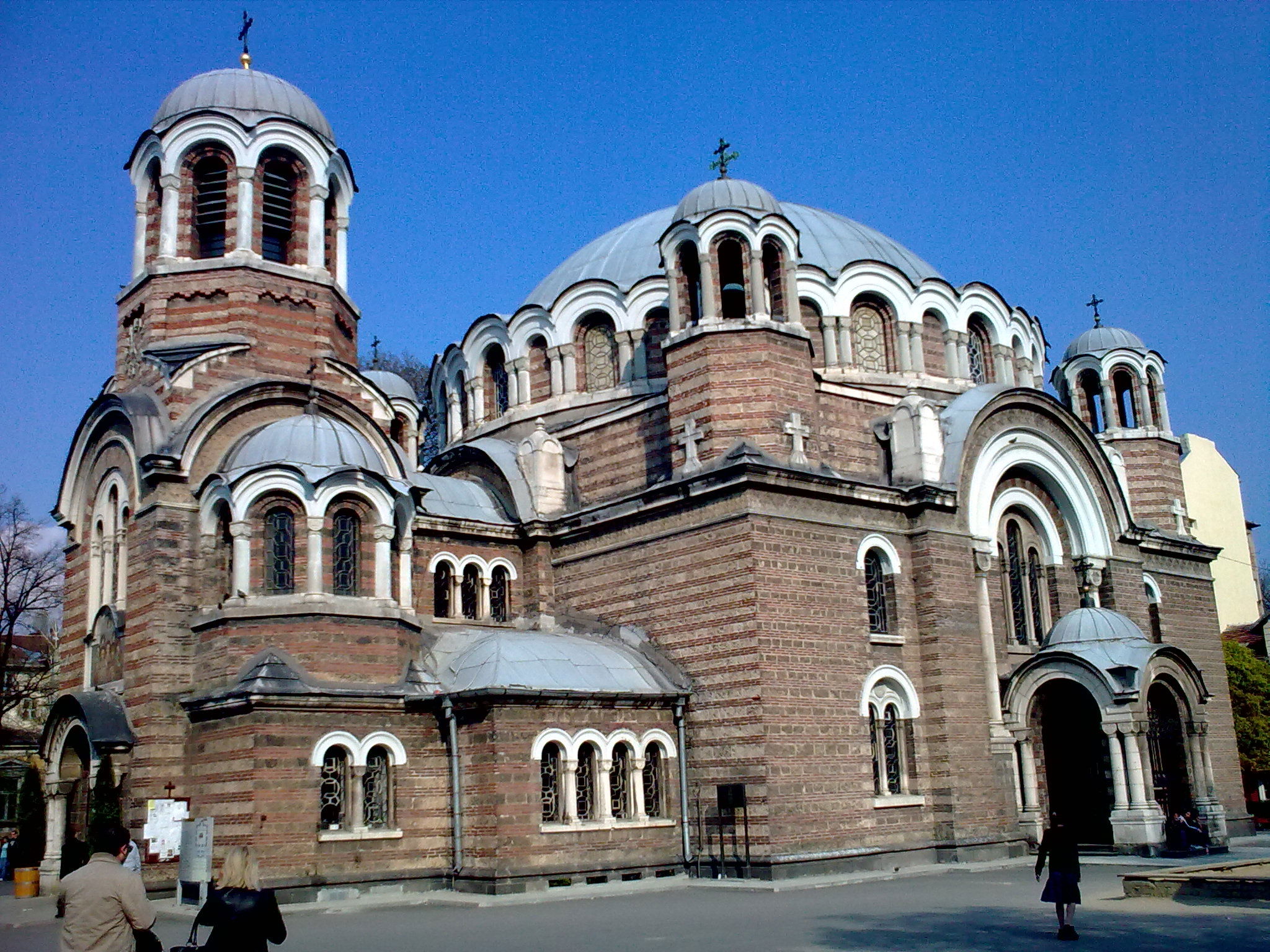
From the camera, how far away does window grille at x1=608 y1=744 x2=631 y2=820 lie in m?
19.8

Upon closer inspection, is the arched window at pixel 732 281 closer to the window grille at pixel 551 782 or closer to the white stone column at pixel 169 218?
the window grille at pixel 551 782

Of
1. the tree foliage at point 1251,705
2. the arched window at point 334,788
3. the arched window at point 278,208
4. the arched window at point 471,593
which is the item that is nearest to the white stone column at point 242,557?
the arched window at point 334,788

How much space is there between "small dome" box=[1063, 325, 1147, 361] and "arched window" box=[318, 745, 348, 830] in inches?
821

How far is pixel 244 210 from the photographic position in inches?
888

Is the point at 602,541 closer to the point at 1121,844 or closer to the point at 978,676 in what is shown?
the point at 978,676

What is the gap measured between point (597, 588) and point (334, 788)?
596cm

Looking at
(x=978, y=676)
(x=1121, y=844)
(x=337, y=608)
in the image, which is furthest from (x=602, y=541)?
(x=1121, y=844)

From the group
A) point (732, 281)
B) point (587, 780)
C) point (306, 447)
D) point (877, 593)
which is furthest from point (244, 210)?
point (877, 593)

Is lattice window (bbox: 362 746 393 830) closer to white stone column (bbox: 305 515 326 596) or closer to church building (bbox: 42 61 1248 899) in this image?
church building (bbox: 42 61 1248 899)

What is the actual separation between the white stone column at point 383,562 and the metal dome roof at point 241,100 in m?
8.11

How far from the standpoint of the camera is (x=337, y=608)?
19.2 meters

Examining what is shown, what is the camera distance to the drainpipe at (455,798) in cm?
1898

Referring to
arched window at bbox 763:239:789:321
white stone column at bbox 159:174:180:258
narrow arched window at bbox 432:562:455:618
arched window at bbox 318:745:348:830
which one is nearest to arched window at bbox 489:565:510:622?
narrow arched window at bbox 432:562:455:618

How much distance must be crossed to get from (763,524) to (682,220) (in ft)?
19.4
